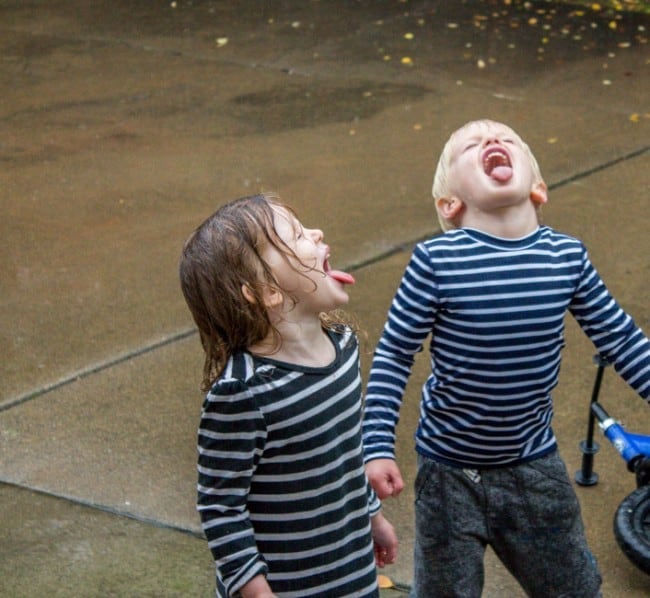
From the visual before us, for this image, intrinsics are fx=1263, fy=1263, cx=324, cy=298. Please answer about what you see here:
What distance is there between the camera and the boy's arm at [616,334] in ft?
9.23

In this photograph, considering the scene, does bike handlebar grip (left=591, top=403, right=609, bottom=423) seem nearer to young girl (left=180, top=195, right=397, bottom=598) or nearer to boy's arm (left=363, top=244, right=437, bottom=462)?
boy's arm (left=363, top=244, right=437, bottom=462)

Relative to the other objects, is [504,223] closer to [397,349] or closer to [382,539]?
[397,349]

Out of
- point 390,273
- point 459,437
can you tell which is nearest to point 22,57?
point 390,273

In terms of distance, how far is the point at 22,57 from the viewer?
981 cm

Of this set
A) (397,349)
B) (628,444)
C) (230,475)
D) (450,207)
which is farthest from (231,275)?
(628,444)

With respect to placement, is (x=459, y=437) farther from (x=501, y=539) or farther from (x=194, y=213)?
(x=194, y=213)

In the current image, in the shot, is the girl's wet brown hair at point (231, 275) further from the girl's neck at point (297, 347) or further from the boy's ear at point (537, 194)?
the boy's ear at point (537, 194)

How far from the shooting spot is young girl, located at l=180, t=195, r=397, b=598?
2.33 m

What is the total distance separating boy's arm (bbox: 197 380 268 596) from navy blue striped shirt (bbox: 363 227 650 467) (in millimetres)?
469

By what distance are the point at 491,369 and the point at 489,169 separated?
0.44 meters

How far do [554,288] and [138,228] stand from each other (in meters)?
4.01

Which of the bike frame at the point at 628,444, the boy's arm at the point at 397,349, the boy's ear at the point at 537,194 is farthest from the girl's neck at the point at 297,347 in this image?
the bike frame at the point at 628,444

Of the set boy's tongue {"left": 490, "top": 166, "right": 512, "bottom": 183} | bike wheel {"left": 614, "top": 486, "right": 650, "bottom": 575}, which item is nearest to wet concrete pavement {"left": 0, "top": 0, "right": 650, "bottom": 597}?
bike wheel {"left": 614, "top": 486, "right": 650, "bottom": 575}

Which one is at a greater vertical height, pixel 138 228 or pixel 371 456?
pixel 371 456
